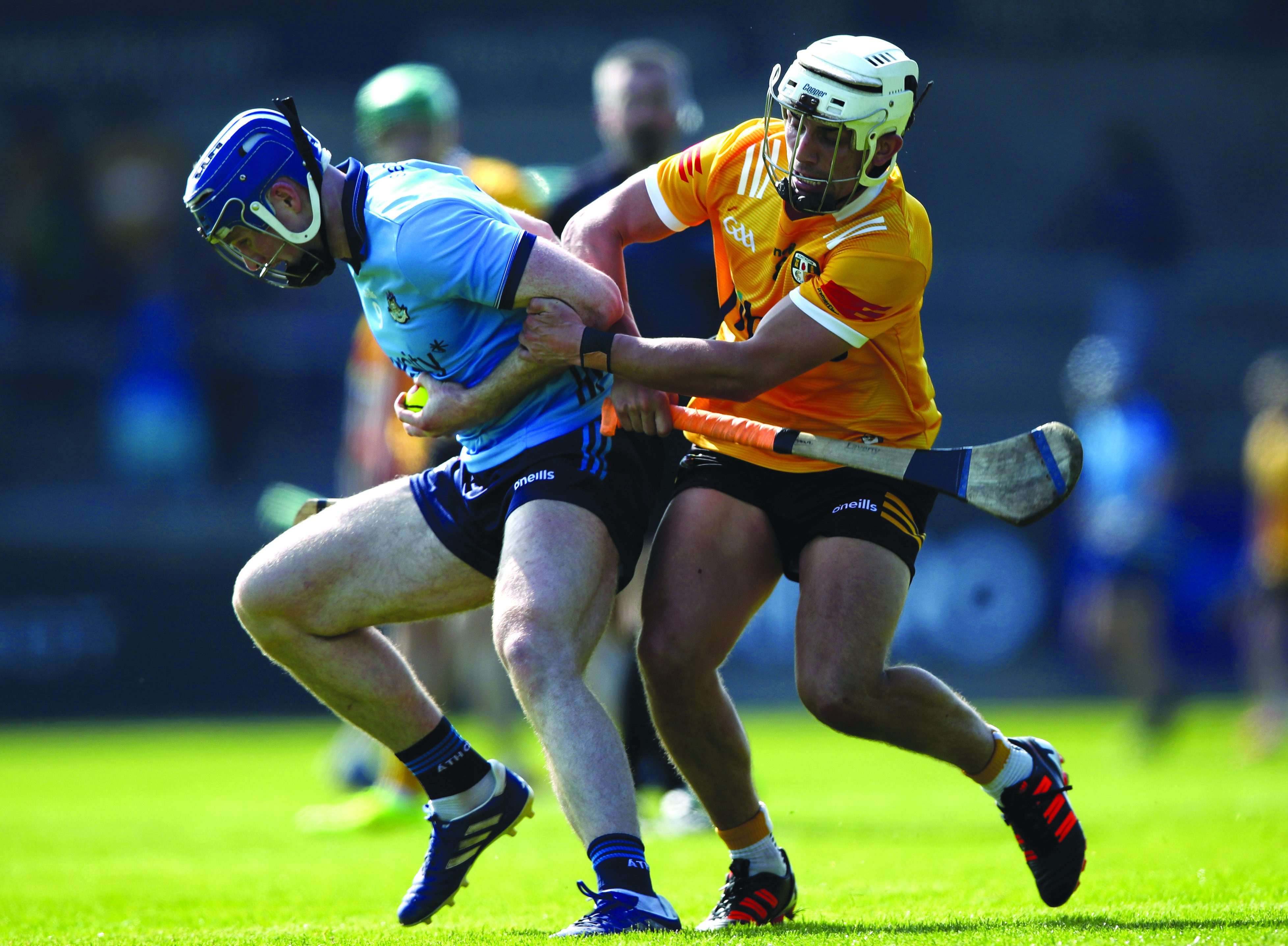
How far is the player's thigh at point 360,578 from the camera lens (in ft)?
14.1

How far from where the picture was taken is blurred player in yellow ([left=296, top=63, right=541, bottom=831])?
23.0 ft

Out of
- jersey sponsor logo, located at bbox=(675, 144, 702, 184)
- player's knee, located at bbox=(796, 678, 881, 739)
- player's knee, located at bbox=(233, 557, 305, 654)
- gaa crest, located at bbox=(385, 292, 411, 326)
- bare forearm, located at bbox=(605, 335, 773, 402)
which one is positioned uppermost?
jersey sponsor logo, located at bbox=(675, 144, 702, 184)

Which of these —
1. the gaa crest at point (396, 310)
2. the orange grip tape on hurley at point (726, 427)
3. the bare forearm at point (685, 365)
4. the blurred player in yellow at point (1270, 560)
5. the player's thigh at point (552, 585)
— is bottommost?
the blurred player in yellow at point (1270, 560)

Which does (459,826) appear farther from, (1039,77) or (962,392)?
(1039,77)

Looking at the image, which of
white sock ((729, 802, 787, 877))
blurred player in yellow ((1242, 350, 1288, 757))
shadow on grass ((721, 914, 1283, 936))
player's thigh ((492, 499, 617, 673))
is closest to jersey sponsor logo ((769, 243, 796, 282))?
player's thigh ((492, 499, 617, 673))

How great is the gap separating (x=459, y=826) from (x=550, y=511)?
0.98 meters

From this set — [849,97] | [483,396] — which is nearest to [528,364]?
[483,396]

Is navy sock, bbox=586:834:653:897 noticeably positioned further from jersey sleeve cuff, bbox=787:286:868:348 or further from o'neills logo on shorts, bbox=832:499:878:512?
jersey sleeve cuff, bbox=787:286:868:348

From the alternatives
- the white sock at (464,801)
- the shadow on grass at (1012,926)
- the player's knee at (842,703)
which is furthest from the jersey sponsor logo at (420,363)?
the shadow on grass at (1012,926)

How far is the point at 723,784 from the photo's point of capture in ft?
14.4

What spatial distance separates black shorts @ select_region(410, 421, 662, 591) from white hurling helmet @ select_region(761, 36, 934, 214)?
0.85 m

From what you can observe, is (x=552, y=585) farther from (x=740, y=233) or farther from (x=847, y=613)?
(x=740, y=233)

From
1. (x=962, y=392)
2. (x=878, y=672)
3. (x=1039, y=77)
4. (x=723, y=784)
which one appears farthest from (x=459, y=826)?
(x=1039, y=77)

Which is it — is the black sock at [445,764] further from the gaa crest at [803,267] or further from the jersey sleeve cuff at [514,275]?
the gaa crest at [803,267]
